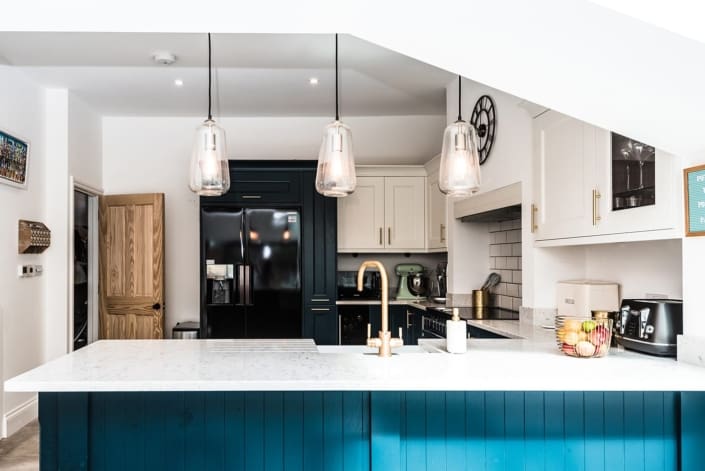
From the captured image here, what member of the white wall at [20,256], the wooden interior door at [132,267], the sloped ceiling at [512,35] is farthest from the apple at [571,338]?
the wooden interior door at [132,267]

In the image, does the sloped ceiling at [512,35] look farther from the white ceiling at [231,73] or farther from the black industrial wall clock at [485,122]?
the black industrial wall clock at [485,122]

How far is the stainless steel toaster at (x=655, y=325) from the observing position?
222 cm

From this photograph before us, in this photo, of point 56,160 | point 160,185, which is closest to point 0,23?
point 56,160

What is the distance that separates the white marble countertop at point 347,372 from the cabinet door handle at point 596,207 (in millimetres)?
634

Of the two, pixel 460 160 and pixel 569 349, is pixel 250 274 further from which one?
pixel 569 349

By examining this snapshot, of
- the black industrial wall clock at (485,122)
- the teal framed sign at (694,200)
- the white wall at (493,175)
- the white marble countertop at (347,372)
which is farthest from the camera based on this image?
the black industrial wall clock at (485,122)

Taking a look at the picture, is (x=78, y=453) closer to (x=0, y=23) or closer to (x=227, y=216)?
(x=0, y=23)

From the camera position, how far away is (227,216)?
5.07 metres

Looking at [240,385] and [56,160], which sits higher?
[56,160]

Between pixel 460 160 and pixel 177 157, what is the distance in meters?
4.11

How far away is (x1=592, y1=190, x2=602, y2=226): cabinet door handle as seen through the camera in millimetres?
2646

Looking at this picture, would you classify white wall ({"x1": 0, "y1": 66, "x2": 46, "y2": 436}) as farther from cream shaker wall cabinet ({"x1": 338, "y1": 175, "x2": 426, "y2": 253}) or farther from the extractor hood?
the extractor hood

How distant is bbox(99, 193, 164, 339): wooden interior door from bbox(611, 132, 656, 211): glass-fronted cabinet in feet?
13.4

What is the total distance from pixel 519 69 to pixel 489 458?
134 centimetres
